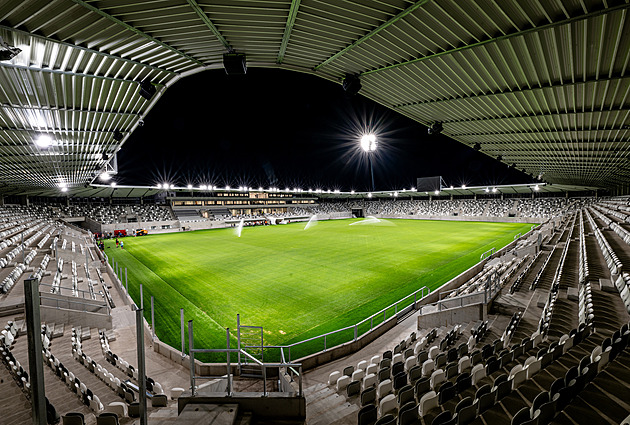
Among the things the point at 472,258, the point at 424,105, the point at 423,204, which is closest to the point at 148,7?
the point at 424,105

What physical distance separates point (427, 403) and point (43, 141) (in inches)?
839

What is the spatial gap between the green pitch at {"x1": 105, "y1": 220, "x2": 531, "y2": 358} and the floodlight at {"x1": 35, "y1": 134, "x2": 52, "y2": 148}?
923 cm

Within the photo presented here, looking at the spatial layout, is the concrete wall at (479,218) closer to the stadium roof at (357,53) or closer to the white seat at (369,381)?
the stadium roof at (357,53)

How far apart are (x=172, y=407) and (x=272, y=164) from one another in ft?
239

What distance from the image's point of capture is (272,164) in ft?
250

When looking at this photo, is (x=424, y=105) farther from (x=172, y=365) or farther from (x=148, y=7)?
(x=172, y=365)

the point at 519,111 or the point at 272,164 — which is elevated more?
the point at 272,164

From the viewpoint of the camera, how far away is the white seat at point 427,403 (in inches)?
190

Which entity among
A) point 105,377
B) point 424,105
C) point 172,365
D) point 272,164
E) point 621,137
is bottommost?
point 172,365

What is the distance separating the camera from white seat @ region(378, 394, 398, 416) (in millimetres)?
5223

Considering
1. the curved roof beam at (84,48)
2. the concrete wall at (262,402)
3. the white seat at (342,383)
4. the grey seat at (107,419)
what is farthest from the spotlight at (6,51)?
the white seat at (342,383)

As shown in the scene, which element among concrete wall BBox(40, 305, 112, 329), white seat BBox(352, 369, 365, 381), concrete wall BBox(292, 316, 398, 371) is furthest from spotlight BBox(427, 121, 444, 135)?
concrete wall BBox(40, 305, 112, 329)

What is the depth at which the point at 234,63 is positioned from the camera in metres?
8.34

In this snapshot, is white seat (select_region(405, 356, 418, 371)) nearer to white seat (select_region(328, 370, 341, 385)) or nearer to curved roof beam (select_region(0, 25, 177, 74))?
white seat (select_region(328, 370, 341, 385))
